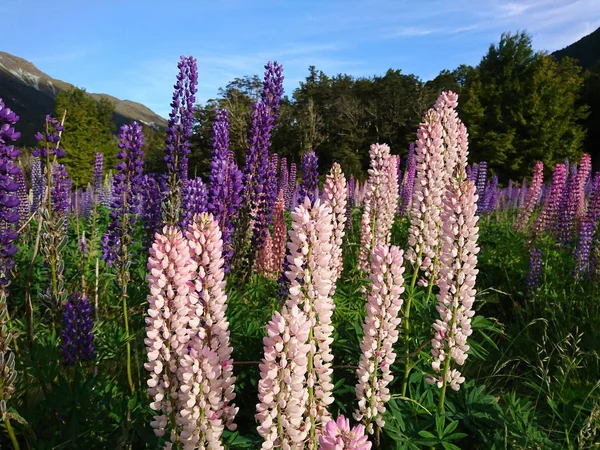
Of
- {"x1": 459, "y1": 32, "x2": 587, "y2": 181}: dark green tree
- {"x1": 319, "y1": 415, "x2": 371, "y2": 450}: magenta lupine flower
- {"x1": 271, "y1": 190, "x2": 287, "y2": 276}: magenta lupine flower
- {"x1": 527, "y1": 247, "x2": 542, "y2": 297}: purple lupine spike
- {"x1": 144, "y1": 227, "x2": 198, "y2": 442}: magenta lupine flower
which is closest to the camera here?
{"x1": 319, "y1": 415, "x2": 371, "y2": 450}: magenta lupine flower

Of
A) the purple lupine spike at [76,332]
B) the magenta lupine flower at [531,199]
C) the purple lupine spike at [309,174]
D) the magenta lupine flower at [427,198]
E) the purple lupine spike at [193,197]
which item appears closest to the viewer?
the purple lupine spike at [76,332]

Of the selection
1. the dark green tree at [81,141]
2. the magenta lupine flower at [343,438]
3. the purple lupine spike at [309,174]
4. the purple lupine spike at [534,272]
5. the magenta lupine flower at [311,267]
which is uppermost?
the dark green tree at [81,141]

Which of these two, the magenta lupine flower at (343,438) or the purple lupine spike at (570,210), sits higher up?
the purple lupine spike at (570,210)

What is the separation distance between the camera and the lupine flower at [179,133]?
14.3ft

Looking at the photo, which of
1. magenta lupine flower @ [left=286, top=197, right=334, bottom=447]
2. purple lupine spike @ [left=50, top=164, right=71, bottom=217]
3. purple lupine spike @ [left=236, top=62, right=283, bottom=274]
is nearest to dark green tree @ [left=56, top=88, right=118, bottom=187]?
purple lupine spike @ [left=50, top=164, right=71, bottom=217]

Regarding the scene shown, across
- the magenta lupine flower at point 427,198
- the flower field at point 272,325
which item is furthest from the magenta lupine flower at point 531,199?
the magenta lupine flower at point 427,198

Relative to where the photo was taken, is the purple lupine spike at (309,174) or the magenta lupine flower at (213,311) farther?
the purple lupine spike at (309,174)

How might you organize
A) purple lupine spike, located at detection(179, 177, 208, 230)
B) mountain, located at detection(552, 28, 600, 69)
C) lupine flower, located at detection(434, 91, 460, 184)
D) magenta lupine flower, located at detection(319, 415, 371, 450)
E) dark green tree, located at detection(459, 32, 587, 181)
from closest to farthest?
magenta lupine flower, located at detection(319, 415, 371, 450) < lupine flower, located at detection(434, 91, 460, 184) < purple lupine spike, located at detection(179, 177, 208, 230) < dark green tree, located at detection(459, 32, 587, 181) < mountain, located at detection(552, 28, 600, 69)

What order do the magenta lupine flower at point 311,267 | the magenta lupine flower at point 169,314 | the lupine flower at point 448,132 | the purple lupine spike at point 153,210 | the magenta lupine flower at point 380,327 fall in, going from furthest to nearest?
the purple lupine spike at point 153,210 → the lupine flower at point 448,132 → the magenta lupine flower at point 380,327 → the magenta lupine flower at point 311,267 → the magenta lupine flower at point 169,314

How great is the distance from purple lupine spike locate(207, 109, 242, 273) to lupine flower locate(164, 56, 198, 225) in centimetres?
32

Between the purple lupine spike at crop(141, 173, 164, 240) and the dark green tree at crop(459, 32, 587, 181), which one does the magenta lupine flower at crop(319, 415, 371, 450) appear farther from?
the dark green tree at crop(459, 32, 587, 181)

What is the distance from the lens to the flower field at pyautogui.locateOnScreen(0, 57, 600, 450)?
179 cm

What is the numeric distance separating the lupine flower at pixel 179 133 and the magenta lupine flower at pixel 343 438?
3.20 m

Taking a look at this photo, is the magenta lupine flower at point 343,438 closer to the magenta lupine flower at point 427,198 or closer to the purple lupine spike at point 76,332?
the magenta lupine flower at point 427,198
